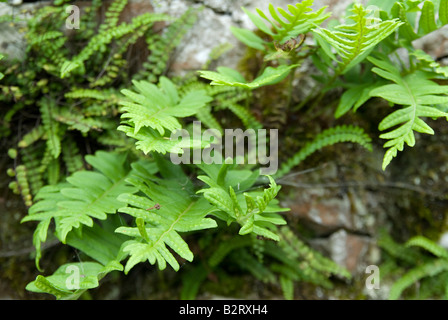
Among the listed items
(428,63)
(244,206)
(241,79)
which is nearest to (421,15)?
(428,63)

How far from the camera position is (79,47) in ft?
8.22

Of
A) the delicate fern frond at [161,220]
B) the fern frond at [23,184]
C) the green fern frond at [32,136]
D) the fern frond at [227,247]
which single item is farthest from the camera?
the fern frond at [227,247]

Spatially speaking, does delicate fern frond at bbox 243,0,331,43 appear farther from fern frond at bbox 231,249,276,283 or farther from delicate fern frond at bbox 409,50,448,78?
fern frond at bbox 231,249,276,283

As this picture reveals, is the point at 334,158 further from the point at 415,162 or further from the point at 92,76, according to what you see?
the point at 92,76

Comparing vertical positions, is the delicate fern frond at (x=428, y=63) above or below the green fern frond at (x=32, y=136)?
above

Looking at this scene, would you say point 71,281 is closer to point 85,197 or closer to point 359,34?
point 85,197

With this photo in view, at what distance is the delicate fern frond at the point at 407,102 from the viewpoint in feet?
5.45

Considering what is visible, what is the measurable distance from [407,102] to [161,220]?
1330 mm

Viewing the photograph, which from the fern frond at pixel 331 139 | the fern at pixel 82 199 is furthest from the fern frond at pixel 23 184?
the fern frond at pixel 331 139

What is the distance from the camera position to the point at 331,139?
2326mm

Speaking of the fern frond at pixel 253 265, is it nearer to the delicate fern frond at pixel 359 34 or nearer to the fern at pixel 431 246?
the fern at pixel 431 246

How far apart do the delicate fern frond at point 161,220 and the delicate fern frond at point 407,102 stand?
92 cm

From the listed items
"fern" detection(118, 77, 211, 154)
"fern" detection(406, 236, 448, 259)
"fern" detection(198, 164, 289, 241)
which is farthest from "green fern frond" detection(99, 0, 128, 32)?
"fern" detection(406, 236, 448, 259)
